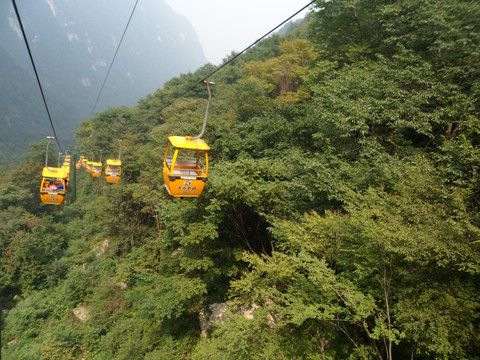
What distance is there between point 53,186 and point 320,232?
11.0 meters

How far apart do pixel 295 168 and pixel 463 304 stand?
5672 millimetres

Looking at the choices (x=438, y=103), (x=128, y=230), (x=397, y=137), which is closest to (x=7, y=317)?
(x=128, y=230)

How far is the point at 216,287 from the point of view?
9.98m

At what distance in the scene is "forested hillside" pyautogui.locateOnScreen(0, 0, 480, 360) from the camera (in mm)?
4422

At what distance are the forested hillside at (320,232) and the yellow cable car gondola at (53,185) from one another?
3634 millimetres

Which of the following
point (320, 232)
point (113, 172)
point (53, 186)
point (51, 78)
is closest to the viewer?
point (320, 232)

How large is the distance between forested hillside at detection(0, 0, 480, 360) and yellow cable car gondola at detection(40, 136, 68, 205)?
363 centimetres

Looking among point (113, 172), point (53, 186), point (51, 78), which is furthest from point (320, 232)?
point (51, 78)

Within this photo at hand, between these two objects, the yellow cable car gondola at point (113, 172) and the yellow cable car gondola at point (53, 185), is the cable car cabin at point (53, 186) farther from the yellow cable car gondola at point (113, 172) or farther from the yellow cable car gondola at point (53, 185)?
the yellow cable car gondola at point (113, 172)

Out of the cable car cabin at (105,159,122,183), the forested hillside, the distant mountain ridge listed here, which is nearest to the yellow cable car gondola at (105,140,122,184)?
the cable car cabin at (105,159,122,183)

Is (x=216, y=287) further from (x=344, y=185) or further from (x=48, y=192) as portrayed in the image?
(x=48, y=192)

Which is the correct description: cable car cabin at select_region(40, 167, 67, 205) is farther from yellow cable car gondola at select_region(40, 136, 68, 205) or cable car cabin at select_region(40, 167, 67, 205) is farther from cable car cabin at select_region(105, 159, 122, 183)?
cable car cabin at select_region(105, 159, 122, 183)

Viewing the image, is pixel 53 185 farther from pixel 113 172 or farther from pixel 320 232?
pixel 320 232

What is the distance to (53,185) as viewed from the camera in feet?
32.5
